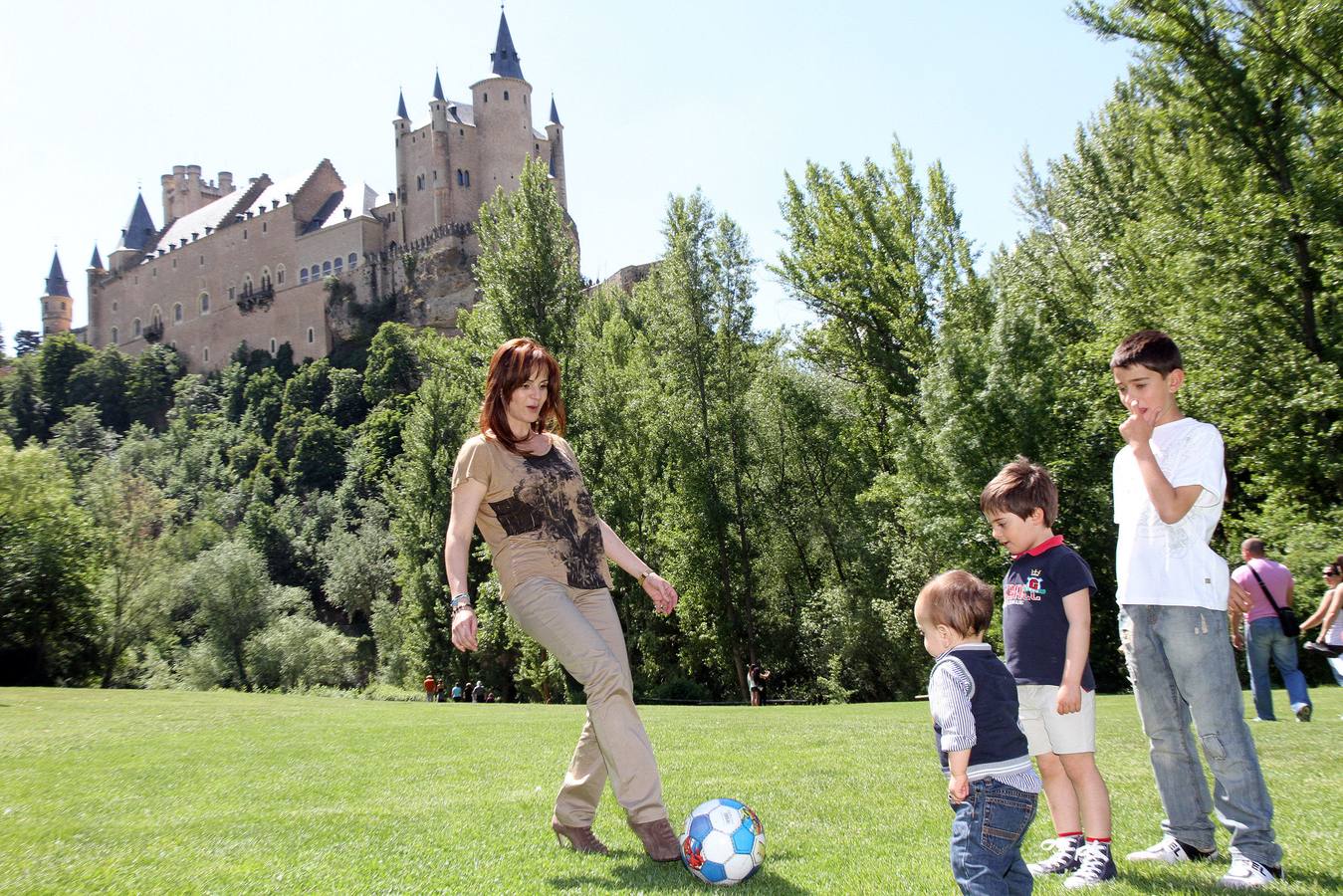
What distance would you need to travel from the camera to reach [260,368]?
10000 cm

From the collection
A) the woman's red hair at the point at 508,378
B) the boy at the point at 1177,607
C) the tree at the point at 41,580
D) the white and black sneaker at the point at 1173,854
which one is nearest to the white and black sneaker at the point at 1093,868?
the white and black sneaker at the point at 1173,854

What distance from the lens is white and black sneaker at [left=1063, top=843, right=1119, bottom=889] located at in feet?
13.0

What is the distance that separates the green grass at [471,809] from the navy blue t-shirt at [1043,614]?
885 millimetres

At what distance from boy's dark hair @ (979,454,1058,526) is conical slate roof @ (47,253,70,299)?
150m

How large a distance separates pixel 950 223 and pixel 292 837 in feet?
94.6

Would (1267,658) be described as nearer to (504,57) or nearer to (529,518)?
(529,518)

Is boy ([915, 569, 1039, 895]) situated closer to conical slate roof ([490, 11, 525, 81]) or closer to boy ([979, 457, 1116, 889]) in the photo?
boy ([979, 457, 1116, 889])

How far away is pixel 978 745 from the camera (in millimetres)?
3688

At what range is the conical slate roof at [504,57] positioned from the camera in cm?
8769

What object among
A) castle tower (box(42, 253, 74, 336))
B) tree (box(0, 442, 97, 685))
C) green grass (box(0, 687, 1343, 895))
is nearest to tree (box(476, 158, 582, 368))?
tree (box(0, 442, 97, 685))

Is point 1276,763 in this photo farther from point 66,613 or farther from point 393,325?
point 393,325

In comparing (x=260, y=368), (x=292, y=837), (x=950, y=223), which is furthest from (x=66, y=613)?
(x=260, y=368)

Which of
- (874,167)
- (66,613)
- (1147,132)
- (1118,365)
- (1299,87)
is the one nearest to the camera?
(1118,365)

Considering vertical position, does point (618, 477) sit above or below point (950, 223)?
below
